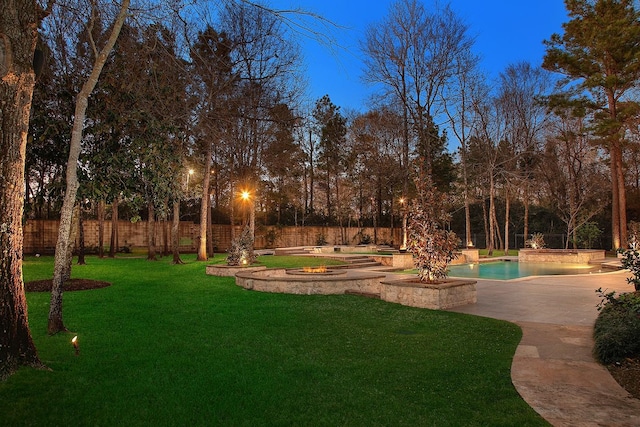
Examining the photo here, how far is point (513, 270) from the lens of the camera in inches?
704

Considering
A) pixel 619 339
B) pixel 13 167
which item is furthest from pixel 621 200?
pixel 13 167

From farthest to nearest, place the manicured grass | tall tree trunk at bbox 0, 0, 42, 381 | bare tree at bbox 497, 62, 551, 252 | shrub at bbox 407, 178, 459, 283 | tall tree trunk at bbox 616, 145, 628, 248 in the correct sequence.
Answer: bare tree at bbox 497, 62, 551, 252, tall tree trunk at bbox 616, 145, 628, 248, shrub at bbox 407, 178, 459, 283, tall tree trunk at bbox 0, 0, 42, 381, the manicured grass

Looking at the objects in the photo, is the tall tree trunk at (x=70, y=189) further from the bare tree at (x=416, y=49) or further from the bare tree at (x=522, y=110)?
the bare tree at (x=522, y=110)

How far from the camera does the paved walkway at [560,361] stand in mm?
3355

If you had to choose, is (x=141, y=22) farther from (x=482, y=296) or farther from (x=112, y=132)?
(x=482, y=296)

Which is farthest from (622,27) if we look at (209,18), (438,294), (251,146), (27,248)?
(27,248)

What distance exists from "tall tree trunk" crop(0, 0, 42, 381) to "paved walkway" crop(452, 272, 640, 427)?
473 centimetres

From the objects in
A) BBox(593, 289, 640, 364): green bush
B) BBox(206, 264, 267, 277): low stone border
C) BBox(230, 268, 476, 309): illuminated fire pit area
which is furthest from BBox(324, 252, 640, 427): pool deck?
BBox(206, 264, 267, 277): low stone border

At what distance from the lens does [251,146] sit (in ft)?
67.2

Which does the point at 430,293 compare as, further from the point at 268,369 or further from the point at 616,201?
the point at 616,201

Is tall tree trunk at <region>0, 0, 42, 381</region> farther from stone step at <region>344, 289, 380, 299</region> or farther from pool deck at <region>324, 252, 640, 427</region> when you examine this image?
stone step at <region>344, 289, 380, 299</region>

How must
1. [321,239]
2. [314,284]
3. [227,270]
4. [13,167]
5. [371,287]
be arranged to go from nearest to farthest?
1. [13,167]
2. [314,284]
3. [371,287]
4. [227,270]
5. [321,239]

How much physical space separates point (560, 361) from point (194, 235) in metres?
24.7

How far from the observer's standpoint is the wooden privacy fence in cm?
2247
